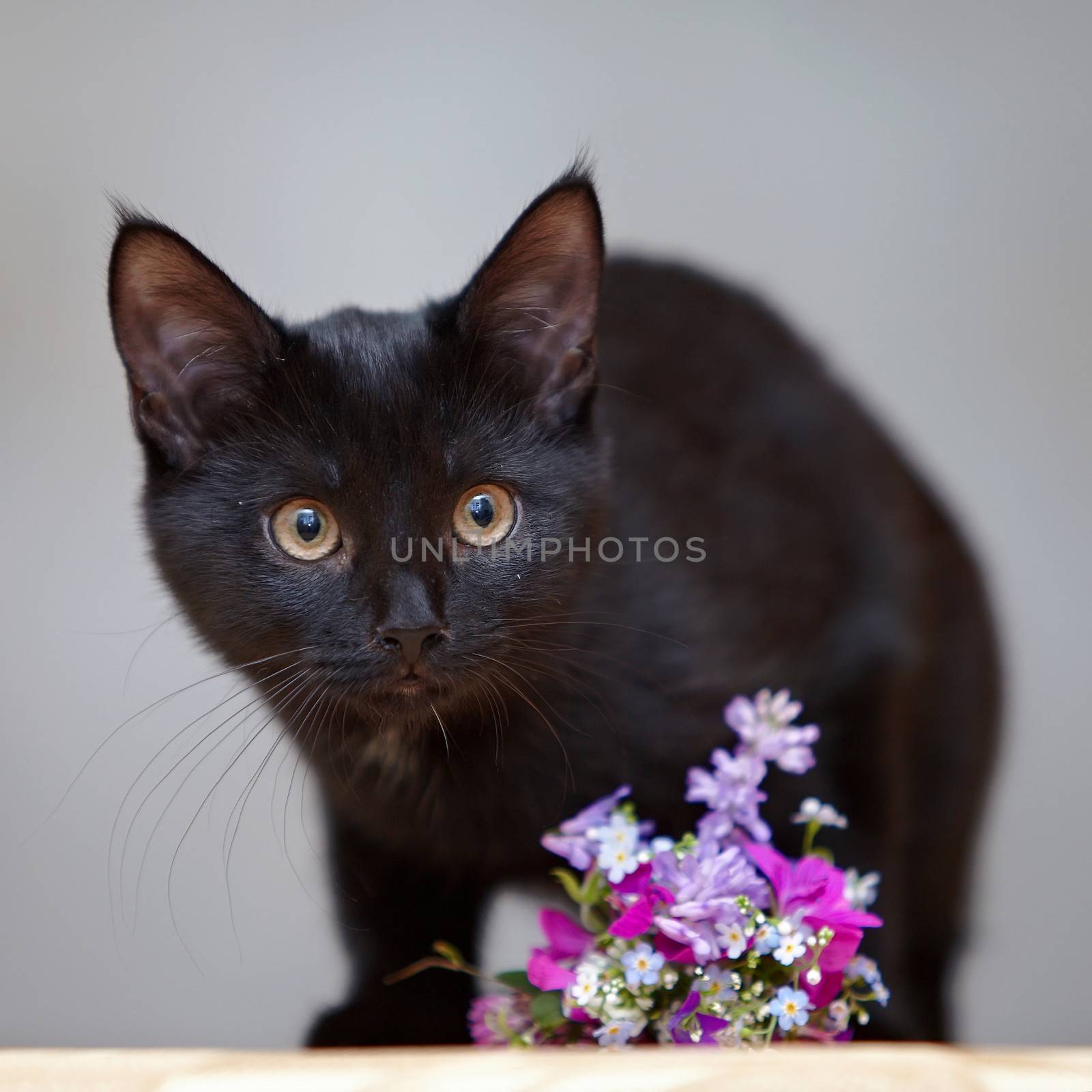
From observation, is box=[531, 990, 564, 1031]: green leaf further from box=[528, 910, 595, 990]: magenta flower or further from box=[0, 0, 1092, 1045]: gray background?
box=[0, 0, 1092, 1045]: gray background

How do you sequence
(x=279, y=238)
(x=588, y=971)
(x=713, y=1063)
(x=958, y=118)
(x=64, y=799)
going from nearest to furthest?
(x=713, y=1063) < (x=588, y=971) < (x=64, y=799) < (x=279, y=238) < (x=958, y=118)

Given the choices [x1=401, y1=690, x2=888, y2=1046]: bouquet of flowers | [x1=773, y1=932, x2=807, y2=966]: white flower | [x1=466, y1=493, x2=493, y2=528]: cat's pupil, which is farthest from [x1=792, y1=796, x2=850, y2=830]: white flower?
[x1=466, y1=493, x2=493, y2=528]: cat's pupil

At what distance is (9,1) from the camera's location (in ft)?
3.93

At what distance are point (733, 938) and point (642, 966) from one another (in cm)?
7

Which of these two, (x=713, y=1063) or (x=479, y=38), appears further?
(x=479, y=38)

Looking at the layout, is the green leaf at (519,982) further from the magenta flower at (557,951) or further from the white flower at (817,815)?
the white flower at (817,815)

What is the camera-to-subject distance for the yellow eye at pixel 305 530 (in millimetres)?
802

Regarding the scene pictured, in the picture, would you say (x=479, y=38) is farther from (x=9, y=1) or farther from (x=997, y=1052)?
(x=997, y=1052)

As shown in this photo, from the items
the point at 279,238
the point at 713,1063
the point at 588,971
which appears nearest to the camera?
the point at 713,1063

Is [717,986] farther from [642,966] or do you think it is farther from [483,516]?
[483,516]

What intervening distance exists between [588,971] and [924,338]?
1.01m

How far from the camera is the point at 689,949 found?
0.77 metres

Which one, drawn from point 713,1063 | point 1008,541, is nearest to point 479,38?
point 1008,541

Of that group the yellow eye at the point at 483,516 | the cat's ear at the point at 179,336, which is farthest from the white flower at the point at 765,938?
the cat's ear at the point at 179,336
